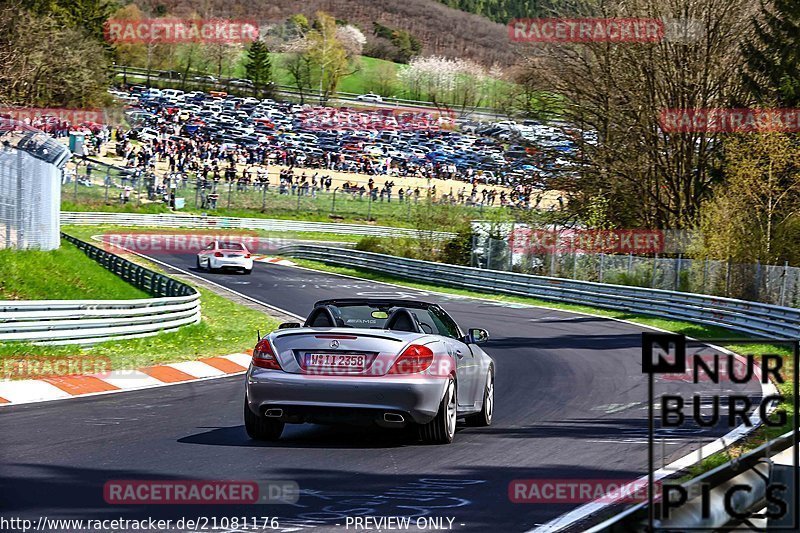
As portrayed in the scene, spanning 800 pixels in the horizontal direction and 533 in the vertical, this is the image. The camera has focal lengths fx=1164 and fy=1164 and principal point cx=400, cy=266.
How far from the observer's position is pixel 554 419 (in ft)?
42.8

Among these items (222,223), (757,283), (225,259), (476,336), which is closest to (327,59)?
(222,223)

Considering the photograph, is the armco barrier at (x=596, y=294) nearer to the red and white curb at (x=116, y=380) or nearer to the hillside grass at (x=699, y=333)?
the hillside grass at (x=699, y=333)

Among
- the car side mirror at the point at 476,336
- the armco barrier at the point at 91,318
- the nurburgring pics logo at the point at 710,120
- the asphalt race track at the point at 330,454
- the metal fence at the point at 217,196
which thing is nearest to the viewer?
the asphalt race track at the point at 330,454

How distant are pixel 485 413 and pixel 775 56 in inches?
1427

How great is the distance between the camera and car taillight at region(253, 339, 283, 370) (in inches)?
410

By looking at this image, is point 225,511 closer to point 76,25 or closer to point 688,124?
point 688,124

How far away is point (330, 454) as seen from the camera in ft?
32.6

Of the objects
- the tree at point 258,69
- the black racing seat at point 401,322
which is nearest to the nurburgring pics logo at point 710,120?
the black racing seat at point 401,322

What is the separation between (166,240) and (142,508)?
52831 millimetres

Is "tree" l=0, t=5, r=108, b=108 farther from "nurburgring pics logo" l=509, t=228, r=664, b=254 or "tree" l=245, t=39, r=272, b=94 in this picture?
"tree" l=245, t=39, r=272, b=94

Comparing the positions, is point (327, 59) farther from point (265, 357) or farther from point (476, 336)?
point (265, 357)

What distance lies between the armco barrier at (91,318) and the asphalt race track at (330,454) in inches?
133

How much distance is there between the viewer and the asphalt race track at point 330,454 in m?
7.43

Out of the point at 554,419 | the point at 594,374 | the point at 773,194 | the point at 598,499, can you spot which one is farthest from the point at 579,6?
the point at 598,499
